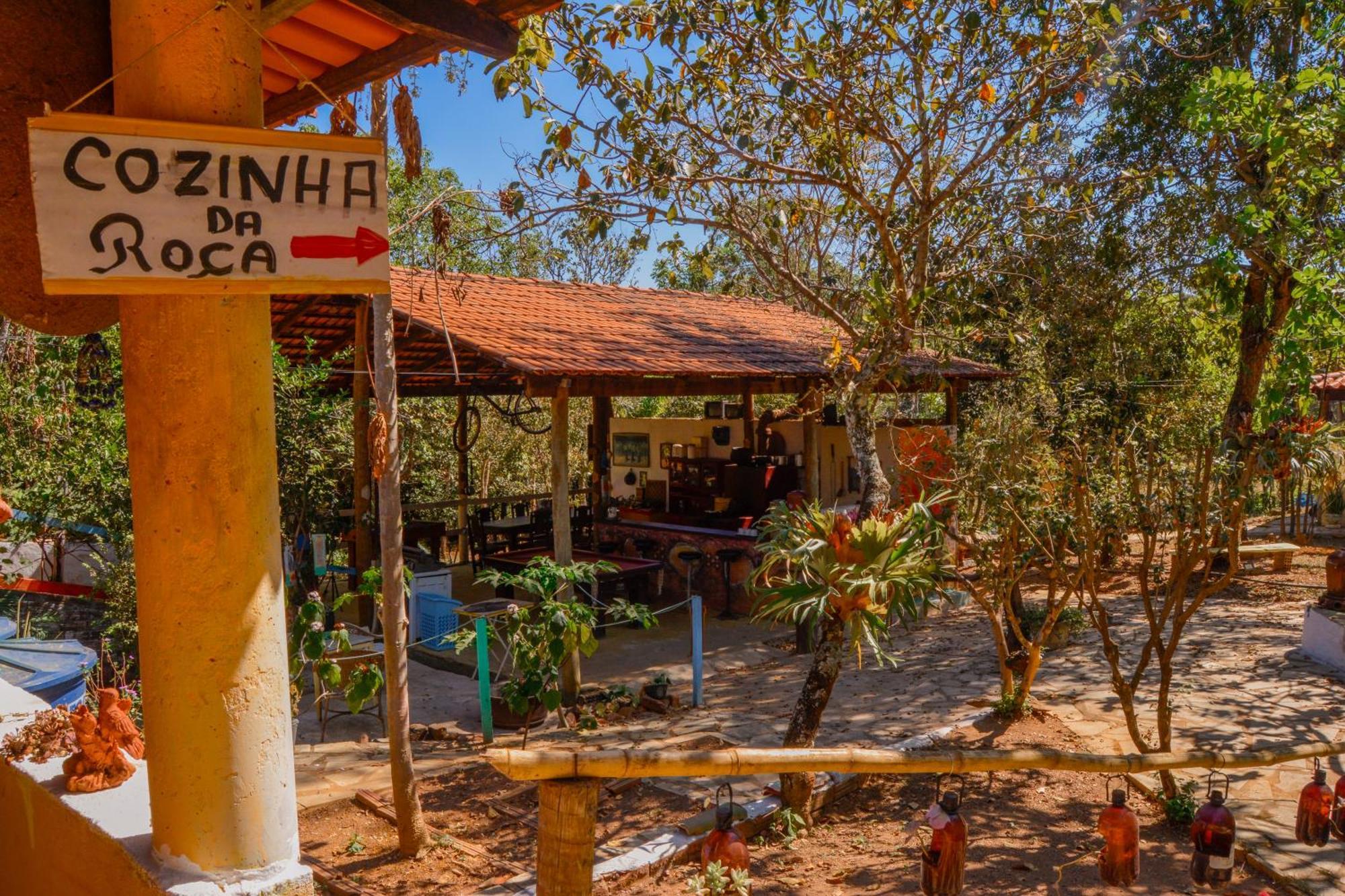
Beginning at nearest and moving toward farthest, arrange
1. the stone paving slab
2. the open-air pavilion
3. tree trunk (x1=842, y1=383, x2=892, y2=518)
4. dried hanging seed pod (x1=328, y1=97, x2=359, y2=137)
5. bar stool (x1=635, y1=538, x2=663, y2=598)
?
dried hanging seed pod (x1=328, y1=97, x2=359, y2=137)
the stone paving slab
tree trunk (x1=842, y1=383, x2=892, y2=518)
the open-air pavilion
bar stool (x1=635, y1=538, x2=663, y2=598)

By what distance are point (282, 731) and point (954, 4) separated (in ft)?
23.7

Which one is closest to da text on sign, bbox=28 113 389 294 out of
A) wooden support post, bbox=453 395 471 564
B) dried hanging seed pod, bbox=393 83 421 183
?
dried hanging seed pod, bbox=393 83 421 183

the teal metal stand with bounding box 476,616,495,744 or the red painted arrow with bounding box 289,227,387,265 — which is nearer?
the red painted arrow with bounding box 289,227,387,265

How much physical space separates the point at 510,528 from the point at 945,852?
1077 cm

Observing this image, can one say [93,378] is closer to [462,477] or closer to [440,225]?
[462,477]

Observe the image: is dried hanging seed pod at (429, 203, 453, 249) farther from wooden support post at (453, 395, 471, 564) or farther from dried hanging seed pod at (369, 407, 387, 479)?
wooden support post at (453, 395, 471, 564)

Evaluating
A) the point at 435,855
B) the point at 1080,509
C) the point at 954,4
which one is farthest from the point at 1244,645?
the point at 435,855

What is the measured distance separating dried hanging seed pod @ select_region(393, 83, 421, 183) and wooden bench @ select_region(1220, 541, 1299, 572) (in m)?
12.1

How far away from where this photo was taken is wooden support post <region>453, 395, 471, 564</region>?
14.0 meters

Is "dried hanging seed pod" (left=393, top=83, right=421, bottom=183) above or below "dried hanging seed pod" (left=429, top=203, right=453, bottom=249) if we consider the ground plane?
above

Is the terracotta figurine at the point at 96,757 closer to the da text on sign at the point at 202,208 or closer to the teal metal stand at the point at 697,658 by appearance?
the da text on sign at the point at 202,208

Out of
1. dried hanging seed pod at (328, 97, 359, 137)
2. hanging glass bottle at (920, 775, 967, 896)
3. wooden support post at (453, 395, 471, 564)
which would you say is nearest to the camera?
hanging glass bottle at (920, 775, 967, 896)

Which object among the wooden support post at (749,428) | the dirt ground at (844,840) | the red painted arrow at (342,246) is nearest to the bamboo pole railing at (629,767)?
the red painted arrow at (342,246)

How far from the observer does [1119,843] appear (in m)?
3.59
